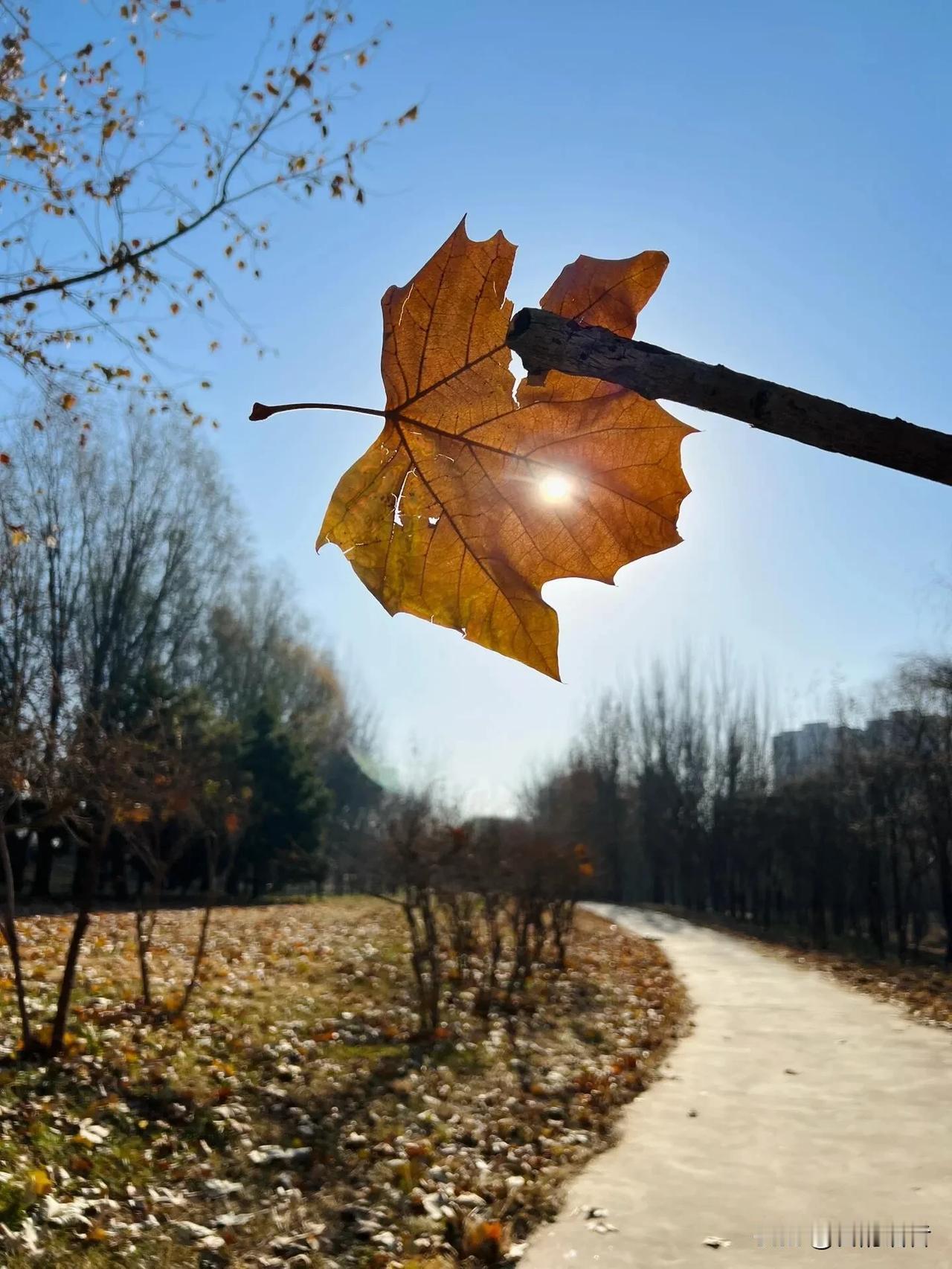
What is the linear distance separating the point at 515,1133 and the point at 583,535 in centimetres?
584

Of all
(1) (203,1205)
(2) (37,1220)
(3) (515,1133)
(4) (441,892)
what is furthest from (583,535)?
(4) (441,892)

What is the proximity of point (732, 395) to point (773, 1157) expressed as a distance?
5.69m

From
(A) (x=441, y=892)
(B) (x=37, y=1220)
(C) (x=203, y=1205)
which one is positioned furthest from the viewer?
(A) (x=441, y=892)

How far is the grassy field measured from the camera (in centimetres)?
414

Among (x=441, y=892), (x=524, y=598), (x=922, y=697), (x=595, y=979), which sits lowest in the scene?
(x=595, y=979)

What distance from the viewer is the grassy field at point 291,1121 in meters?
4.14

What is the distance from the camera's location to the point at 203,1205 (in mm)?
4461

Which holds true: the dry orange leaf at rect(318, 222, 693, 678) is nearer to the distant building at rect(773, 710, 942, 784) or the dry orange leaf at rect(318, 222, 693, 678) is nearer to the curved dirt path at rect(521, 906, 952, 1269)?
the curved dirt path at rect(521, 906, 952, 1269)

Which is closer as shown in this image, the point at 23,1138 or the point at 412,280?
the point at 412,280

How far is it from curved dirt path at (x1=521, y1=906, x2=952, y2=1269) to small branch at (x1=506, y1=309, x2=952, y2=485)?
4.24m

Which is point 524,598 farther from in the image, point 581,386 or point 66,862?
point 66,862

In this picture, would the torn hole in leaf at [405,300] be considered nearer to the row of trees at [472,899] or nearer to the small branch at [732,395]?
the small branch at [732,395]

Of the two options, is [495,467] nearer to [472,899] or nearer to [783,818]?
[472,899]

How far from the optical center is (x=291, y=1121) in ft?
18.7
